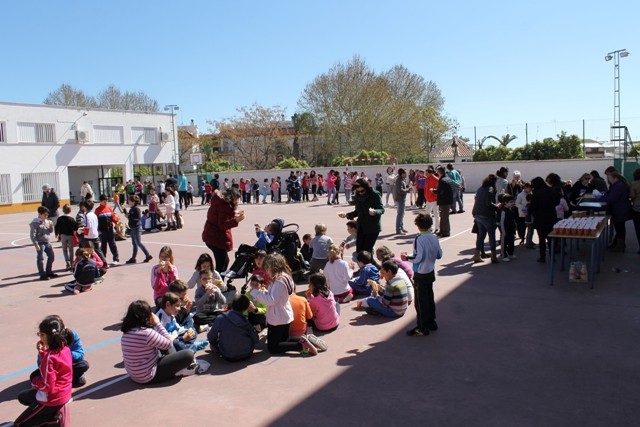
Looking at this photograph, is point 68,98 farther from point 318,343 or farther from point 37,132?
point 318,343

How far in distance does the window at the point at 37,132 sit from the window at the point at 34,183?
2.25 m

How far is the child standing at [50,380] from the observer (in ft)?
14.8

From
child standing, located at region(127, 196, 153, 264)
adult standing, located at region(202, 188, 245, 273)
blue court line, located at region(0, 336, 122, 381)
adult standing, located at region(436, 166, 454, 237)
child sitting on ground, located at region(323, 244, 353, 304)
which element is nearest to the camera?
blue court line, located at region(0, 336, 122, 381)

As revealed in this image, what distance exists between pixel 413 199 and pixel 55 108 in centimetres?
2503

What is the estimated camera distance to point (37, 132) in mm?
35500

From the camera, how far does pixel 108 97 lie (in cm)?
6016

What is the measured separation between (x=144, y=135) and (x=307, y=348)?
38884 mm

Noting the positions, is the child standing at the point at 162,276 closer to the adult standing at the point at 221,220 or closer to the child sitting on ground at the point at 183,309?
the adult standing at the point at 221,220

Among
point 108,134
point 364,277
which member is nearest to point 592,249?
point 364,277

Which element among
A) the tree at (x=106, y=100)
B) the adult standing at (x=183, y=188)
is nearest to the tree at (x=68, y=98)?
the tree at (x=106, y=100)

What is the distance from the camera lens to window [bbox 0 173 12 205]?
33250mm

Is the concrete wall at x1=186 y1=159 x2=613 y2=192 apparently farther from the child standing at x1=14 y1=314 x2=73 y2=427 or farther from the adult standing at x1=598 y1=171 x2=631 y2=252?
the child standing at x1=14 y1=314 x2=73 y2=427

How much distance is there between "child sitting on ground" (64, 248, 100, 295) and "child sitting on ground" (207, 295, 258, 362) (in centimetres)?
474

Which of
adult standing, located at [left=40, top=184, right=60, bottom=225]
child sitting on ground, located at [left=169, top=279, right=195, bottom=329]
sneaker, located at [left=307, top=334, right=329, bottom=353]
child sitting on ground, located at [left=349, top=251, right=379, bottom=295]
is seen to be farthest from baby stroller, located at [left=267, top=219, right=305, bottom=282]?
adult standing, located at [left=40, top=184, right=60, bottom=225]
